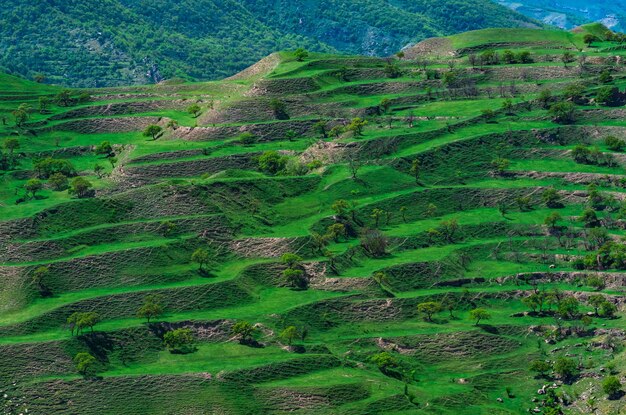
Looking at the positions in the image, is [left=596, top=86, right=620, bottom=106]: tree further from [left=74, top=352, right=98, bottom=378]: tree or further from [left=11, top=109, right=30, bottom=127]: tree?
[left=74, top=352, right=98, bottom=378]: tree

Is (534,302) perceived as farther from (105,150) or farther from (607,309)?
(105,150)

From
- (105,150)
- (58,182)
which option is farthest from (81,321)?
(105,150)

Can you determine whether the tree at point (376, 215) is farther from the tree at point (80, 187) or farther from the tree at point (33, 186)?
the tree at point (33, 186)

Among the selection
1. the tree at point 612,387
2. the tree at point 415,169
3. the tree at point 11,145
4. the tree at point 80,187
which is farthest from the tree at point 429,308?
the tree at point 11,145

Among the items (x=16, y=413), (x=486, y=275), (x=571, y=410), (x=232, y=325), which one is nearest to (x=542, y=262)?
(x=486, y=275)

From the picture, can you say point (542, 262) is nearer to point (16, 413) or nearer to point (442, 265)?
point (442, 265)

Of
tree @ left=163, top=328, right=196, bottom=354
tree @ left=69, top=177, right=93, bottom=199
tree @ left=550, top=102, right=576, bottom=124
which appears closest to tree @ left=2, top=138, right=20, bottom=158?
tree @ left=69, top=177, right=93, bottom=199
